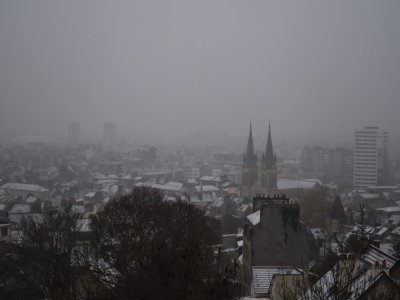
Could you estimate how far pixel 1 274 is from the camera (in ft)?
58.7

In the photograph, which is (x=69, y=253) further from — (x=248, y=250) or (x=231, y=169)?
(x=231, y=169)

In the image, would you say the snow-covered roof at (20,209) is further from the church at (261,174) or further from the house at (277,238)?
the house at (277,238)

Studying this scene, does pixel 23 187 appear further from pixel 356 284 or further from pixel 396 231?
pixel 356 284

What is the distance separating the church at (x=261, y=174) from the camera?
6762 cm

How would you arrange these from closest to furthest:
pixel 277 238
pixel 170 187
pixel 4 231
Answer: pixel 277 238, pixel 4 231, pixel 170 187

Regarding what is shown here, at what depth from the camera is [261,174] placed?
225ft

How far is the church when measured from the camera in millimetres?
67625

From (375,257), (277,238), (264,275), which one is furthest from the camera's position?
(277,238)

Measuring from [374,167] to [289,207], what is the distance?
8856 centimetres

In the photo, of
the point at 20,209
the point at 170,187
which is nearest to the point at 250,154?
the point at 170,187

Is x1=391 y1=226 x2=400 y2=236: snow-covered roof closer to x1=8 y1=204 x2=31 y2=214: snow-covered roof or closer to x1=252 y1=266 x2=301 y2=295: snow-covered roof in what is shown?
x1=252 y1=266 x2=301 y2=295: snow-covered roof

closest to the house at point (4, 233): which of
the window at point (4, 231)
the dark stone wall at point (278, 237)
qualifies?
the window at point (4, 231)

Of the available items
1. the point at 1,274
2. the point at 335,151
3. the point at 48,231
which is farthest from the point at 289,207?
the point at 335,151

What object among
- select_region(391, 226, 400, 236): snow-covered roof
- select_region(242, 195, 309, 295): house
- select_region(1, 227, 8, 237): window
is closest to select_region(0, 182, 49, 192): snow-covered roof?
select_region(1, 227, 8, 237): window
